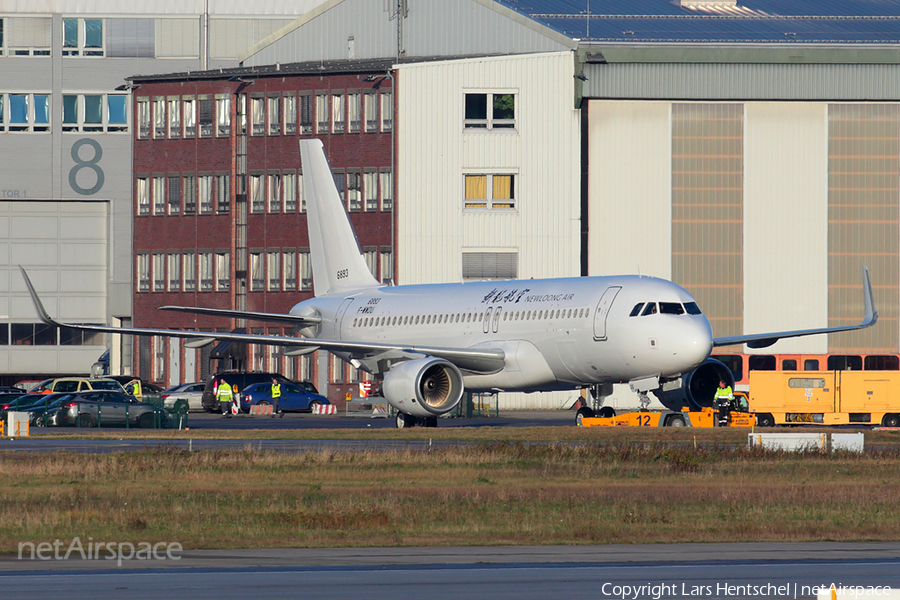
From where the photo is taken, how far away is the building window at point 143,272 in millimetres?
87312

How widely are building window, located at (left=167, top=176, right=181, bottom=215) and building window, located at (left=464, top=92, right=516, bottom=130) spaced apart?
20.0 metres

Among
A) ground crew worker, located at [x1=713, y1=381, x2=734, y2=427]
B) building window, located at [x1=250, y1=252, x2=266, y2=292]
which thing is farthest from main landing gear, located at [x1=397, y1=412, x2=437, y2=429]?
building window, located at [x1=250, y1=252, x2=266, y2=292]

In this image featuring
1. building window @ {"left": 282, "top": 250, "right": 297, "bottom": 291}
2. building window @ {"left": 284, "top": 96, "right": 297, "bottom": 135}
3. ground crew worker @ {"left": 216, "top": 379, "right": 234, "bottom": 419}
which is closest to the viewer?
ground crew worker @ {"left": 216, "top": 379, "right": 234, "bottom": 419}

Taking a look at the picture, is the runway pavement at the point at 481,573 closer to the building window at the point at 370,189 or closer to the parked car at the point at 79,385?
the parked car at the point at 79,385

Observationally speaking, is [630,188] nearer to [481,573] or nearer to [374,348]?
[374,348]

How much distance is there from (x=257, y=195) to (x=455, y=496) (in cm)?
6227

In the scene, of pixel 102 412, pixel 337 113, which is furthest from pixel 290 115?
pixel 102 412

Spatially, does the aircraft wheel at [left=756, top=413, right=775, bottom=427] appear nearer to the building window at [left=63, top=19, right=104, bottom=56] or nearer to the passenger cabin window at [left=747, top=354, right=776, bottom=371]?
the passenger cabin window at [left=747, top=354, right=776, bottom=371]

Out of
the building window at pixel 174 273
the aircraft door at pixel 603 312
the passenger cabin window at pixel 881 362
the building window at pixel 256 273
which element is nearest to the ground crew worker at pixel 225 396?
the building window at pixel 256 273

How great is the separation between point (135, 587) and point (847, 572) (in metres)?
7.48

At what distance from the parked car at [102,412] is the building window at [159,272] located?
3681cm

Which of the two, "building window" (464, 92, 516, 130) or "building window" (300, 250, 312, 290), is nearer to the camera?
"building window" (464, 92, 516, 130)

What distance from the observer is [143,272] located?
8750cm

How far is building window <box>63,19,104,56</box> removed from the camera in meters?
95.2
